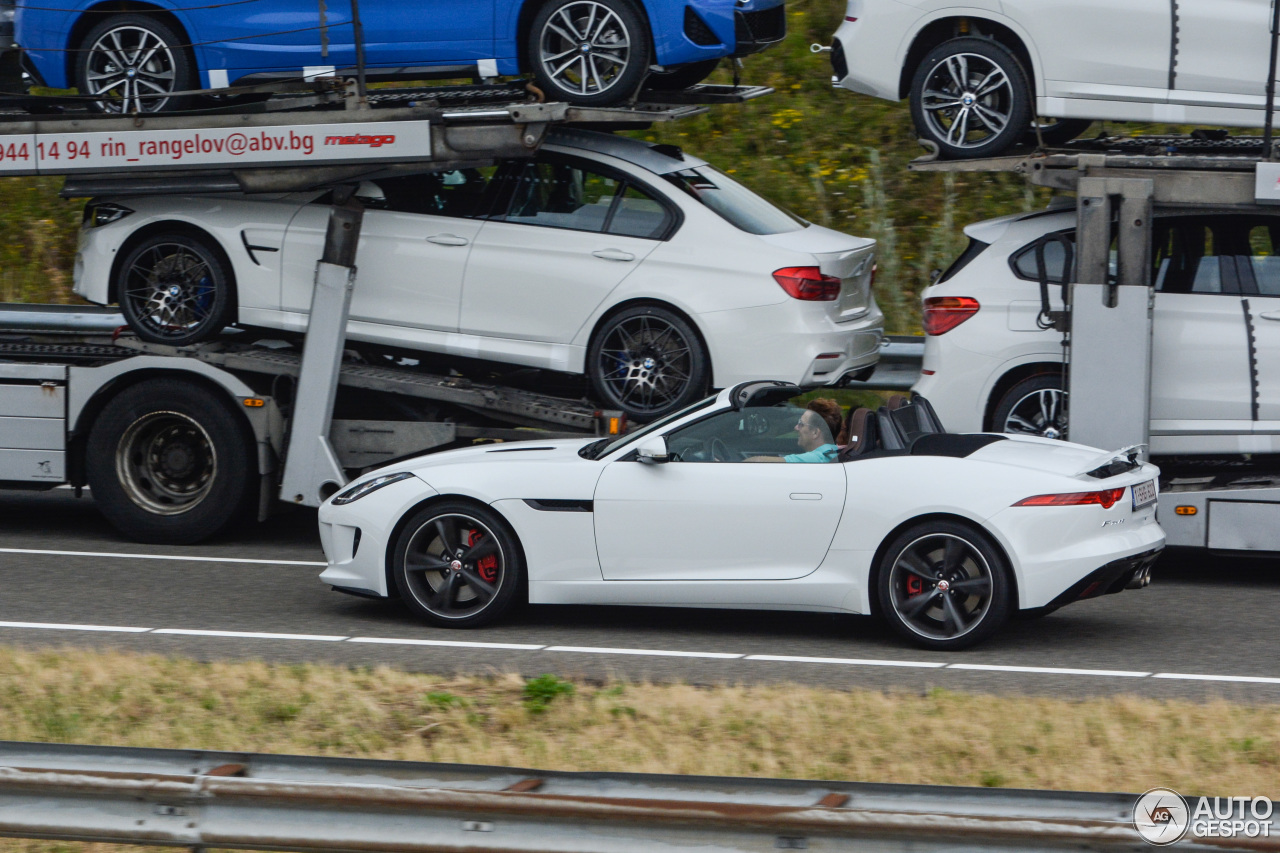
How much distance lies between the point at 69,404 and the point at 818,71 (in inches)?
426

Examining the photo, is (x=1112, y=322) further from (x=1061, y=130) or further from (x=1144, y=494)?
(x=1061, y=130)

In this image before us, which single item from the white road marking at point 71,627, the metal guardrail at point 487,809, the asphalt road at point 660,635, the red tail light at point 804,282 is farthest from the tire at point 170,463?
the metal guardrail at point 487,809

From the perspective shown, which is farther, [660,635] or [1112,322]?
[1112,322]

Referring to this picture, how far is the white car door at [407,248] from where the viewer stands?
31.2 ft

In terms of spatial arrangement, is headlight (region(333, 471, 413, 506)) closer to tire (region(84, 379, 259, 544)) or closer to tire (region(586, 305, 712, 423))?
tire (region(586, 305, 712, 423))

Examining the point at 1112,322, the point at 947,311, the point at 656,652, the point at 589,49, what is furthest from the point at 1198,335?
the point at 589,49

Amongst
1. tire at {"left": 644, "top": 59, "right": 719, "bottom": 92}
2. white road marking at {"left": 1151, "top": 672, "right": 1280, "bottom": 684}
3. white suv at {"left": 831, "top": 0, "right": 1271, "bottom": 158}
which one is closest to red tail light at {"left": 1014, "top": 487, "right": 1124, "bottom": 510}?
white road marking at {"left": 1151, "top": 672, "right": 1280, "bottom": 684}

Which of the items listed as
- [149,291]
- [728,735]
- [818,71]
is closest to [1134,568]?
[728,735]

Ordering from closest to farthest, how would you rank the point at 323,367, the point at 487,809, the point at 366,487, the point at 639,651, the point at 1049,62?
the point at 487,809 < the point at 639,651 < the point at 366,487 < the point at 1049,62 < the point at 323,367

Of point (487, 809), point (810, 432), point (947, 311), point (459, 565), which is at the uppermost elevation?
point (947, 311)

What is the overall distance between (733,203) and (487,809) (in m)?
6.51

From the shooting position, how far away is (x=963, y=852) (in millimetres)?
3383

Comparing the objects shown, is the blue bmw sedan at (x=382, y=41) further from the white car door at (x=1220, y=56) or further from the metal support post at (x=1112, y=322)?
the white car door at (x=1220, y=56)

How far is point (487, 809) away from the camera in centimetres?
353
